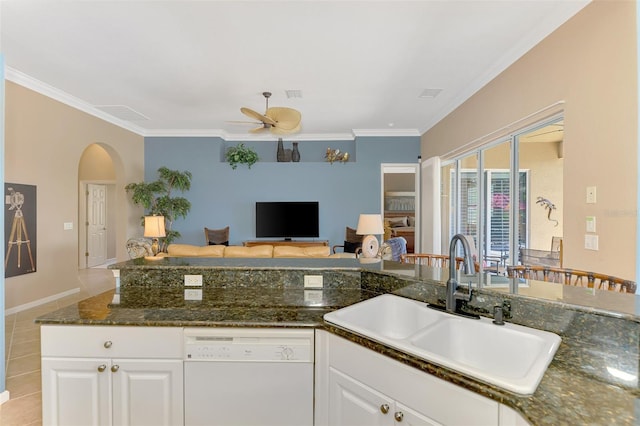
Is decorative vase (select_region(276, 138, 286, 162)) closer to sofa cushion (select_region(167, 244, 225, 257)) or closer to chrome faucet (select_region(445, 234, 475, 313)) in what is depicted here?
sofa cushion (select_region(167, 244, 225, 257))

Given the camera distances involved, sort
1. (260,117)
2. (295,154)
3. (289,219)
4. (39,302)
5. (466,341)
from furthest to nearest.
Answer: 1. (295,154)
2. (289,219)
3. (39,302)
4. (260,117)
5. (466,341)

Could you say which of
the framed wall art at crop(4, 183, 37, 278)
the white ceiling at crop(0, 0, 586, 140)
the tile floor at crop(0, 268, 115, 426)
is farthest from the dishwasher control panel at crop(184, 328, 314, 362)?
the framed wall art at crop(4, 183, 37, 278)

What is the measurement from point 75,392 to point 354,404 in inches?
50.5

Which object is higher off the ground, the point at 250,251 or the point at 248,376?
the point at 250,251

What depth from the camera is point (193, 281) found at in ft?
6.50

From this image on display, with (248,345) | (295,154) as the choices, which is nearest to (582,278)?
(248,345)

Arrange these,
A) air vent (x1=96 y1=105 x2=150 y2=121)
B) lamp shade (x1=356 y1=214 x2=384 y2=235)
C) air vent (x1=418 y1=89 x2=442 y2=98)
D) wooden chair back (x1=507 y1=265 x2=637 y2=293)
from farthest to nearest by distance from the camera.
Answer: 1. air vent (x1=96 y1=105 x2=150 y2=121)
2. air vent (x1=418 y1=89 x2=442 y2=98)
3. lamp shade (x1=356 y1=214 x2=384 y2=235)
4. wooden chair back (x1=507 y1=265 x2=637 y2=293)

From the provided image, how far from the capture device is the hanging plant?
6340 mm

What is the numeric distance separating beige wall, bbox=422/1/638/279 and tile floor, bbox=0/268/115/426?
3891 mm

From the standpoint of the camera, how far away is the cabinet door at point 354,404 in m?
1.14

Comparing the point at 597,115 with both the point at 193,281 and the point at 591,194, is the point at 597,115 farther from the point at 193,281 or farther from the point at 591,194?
the point at 193,281

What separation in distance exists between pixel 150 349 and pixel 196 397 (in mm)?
300

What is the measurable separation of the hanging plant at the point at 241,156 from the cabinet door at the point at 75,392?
205 inches

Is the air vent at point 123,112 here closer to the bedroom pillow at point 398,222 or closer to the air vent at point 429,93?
the air vent at point 429,93
